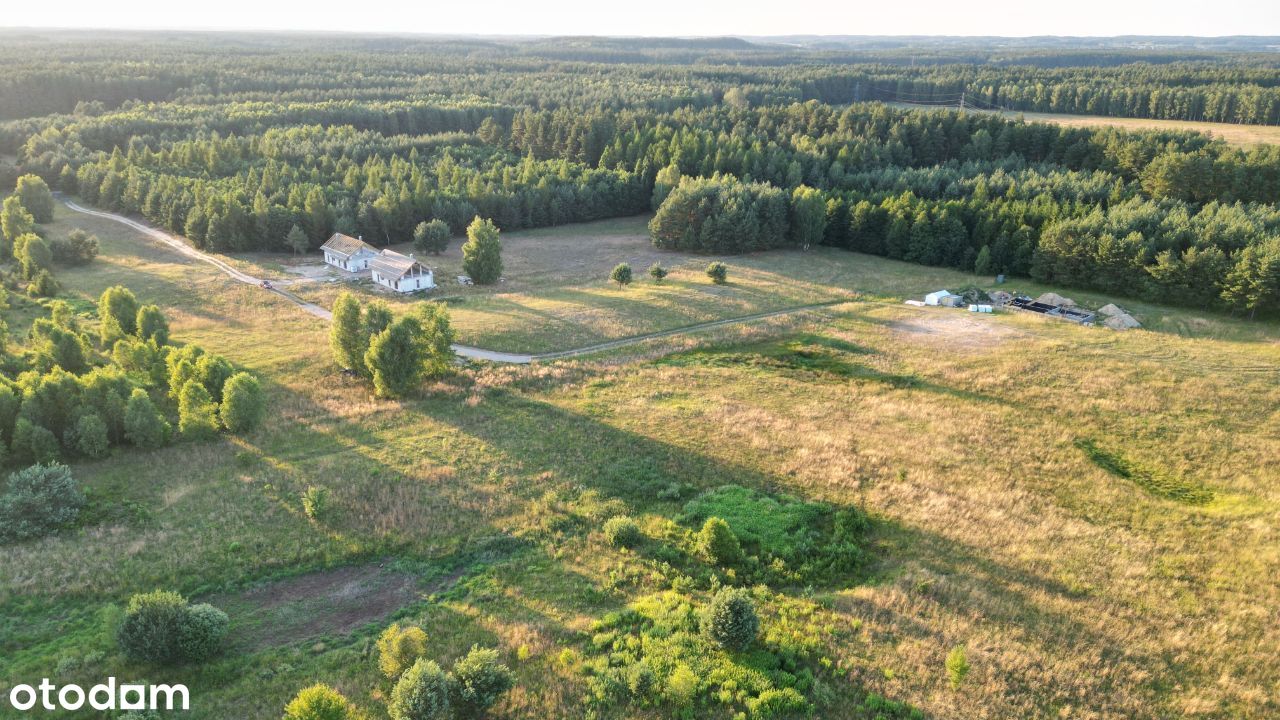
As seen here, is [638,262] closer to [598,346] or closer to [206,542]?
[598,346]

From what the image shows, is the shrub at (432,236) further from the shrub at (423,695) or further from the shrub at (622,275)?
the shrub at (423,695)

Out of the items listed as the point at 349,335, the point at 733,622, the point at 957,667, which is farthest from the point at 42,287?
the point at 957,667

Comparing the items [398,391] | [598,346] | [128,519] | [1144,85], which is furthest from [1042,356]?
[1144,85]

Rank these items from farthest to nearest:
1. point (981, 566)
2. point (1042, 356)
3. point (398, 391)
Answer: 1. point (1042, 356)
2. point (398, 391)
3. point (981, 566)

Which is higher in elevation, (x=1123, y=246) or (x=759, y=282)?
(x=1123, y=246)

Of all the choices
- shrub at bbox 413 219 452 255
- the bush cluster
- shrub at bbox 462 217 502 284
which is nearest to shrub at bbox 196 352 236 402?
the bush cluster

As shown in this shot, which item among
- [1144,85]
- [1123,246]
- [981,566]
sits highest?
[1144,85]
